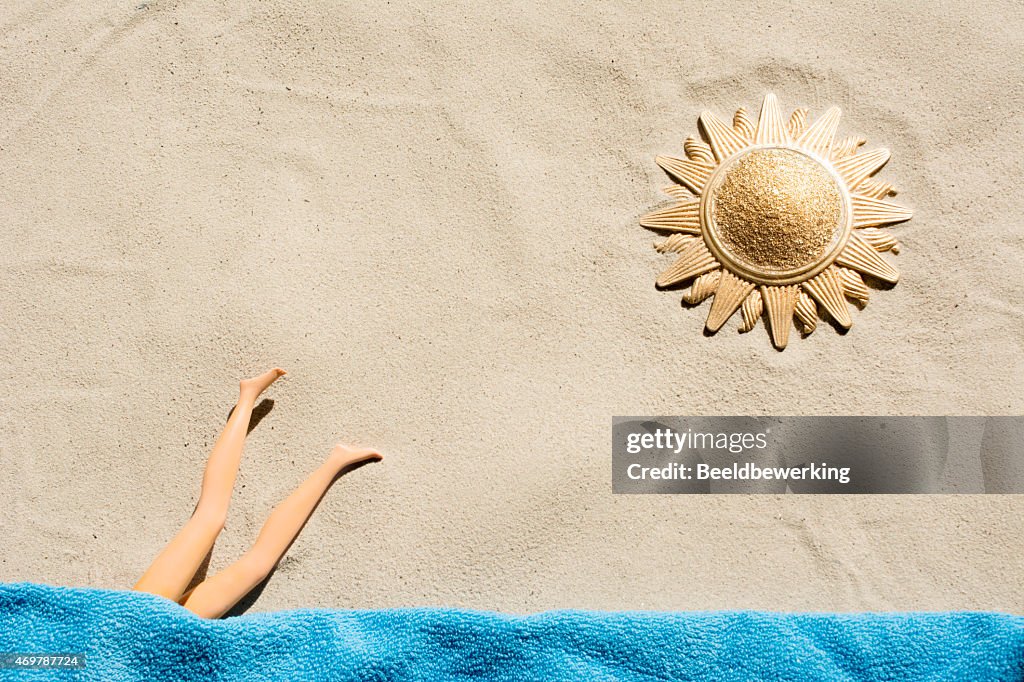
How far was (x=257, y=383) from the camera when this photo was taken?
3.19 feet

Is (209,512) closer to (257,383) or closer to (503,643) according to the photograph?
(257,383)

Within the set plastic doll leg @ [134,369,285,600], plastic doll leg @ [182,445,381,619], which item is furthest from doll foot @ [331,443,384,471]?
plastic doll leg @ [134,369,285,600]

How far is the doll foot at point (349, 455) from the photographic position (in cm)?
98

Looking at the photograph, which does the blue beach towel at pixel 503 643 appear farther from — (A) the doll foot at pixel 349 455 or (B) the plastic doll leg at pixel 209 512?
Result: (A) the doll foot at pixel 349 455

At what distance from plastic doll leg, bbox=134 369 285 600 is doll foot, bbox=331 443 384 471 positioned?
123mm

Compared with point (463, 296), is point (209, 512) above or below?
below

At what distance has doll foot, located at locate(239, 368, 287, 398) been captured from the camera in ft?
3.18

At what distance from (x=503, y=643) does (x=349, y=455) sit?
32 cm

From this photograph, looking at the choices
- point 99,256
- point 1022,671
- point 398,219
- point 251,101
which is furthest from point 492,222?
point 1022,671

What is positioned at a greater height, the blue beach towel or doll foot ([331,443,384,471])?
doll foot ([331,443,384,471])

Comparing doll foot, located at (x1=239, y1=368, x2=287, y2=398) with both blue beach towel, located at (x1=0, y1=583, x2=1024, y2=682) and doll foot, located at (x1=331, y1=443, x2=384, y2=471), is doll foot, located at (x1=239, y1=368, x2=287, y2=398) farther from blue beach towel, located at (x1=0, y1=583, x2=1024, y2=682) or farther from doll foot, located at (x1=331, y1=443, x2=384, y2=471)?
blue beach towel, located at (x1=0, y1=583, x2=1024, y2=682)

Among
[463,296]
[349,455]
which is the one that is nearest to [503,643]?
[349,455]

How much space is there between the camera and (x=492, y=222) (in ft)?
3.37

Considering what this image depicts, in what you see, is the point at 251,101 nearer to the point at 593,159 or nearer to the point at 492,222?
the point at 492,222
